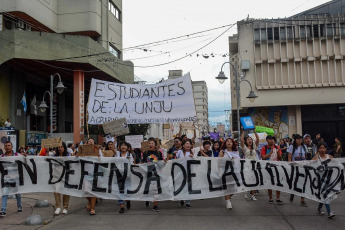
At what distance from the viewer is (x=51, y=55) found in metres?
22.6

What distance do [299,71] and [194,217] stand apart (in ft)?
73.3

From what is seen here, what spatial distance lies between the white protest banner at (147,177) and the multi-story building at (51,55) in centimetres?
1514

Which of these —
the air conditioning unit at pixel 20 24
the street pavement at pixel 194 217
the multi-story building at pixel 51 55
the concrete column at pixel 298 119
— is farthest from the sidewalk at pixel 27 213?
the concrete column at pixel 298 119

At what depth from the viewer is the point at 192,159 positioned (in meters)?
8.14

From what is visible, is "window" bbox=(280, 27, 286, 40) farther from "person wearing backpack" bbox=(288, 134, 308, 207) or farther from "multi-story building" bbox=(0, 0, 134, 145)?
"person wearing backpack" bbox=(288, 134, 308, 207)

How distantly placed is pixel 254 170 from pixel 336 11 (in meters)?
26.9

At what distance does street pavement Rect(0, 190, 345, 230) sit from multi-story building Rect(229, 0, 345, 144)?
62.2ft

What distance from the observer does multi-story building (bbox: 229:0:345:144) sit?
26.5 meters

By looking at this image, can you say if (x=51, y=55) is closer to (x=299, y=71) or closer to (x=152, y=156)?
(x=152, y=156)

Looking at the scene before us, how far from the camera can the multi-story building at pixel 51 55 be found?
22.2 metres

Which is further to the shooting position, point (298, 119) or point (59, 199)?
point (298, 119)

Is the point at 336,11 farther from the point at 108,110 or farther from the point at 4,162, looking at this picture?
the point at 4,162

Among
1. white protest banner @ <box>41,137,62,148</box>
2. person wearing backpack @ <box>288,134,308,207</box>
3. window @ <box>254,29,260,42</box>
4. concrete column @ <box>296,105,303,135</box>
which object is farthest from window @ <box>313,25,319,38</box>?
white protest banner @ <box>41,137,62,148</box>

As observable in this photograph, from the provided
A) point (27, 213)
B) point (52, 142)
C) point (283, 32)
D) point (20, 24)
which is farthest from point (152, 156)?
point (283, 32)
